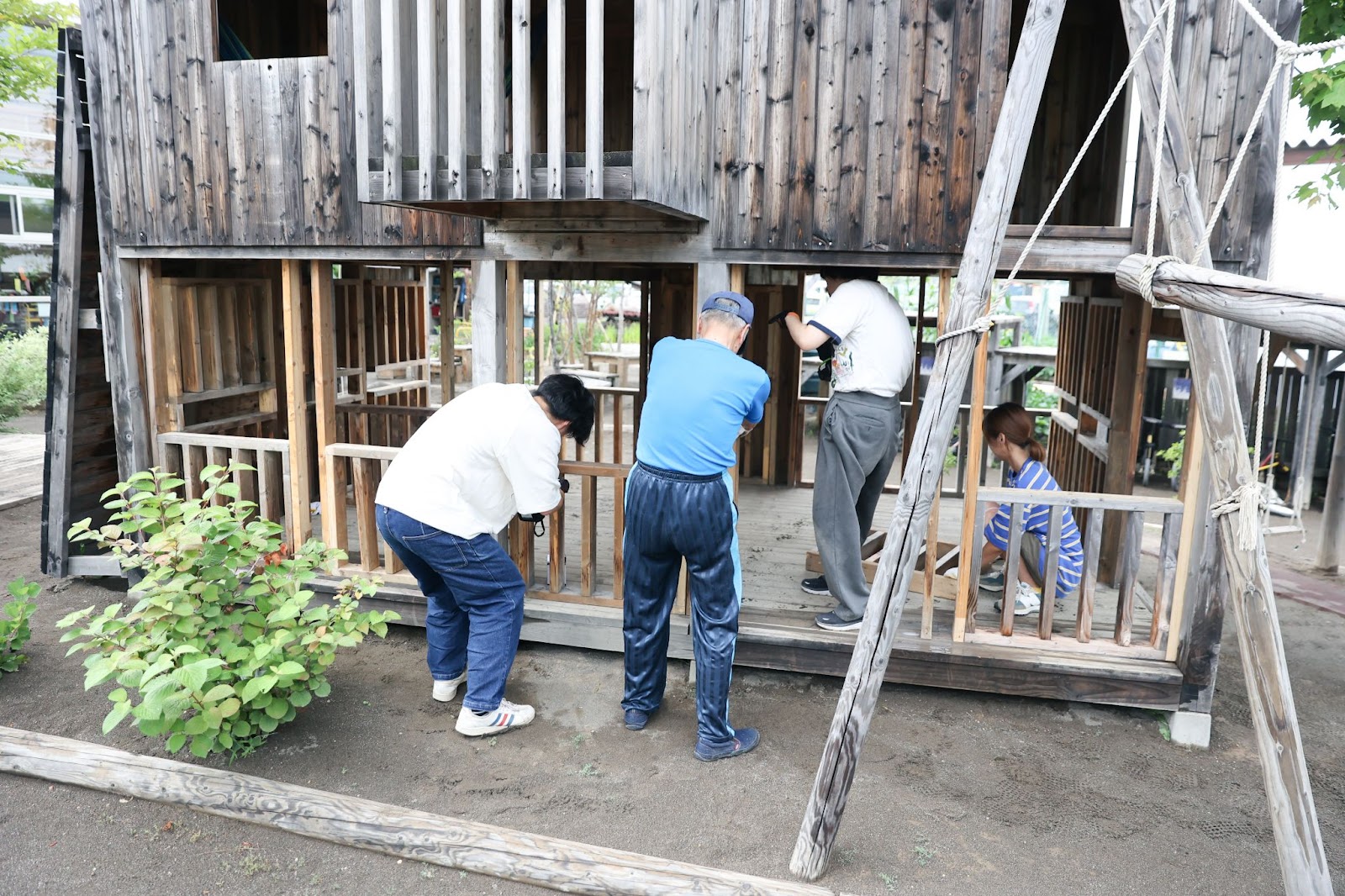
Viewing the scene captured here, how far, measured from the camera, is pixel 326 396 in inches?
215

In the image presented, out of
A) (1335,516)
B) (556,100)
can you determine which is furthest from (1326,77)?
(556,100)

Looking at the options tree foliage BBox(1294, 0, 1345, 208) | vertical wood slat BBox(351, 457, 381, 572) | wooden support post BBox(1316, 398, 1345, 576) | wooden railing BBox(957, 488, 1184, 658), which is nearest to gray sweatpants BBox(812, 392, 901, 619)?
wooden railing BBox(957, 488, 1184, 658)

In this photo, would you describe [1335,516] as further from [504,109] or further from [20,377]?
[20,377]

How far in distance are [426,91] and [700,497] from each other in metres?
2.15

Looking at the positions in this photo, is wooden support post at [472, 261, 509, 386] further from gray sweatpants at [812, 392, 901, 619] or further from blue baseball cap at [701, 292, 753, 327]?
gray sweatpants at [812, 392, 901, 619]

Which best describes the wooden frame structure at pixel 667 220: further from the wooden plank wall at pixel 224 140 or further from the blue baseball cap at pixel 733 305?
the blue baseball cap at pixel 733 305

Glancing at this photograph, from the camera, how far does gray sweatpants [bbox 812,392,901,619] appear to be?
471cm

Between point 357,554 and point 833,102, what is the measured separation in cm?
421

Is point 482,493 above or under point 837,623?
above

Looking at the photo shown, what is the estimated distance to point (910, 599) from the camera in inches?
214

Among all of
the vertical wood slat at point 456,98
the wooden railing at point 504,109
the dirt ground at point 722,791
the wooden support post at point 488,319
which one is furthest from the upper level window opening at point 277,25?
the dirt ground at point 722,791

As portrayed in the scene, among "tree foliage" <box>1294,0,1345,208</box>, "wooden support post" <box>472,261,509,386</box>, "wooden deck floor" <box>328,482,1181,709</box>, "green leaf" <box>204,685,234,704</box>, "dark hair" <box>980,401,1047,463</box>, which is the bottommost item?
"wooden deck floor" <box>328,482,1181,709</box>

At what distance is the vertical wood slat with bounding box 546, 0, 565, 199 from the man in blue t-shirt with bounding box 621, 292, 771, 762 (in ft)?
2.72

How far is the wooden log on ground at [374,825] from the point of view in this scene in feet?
10.2
